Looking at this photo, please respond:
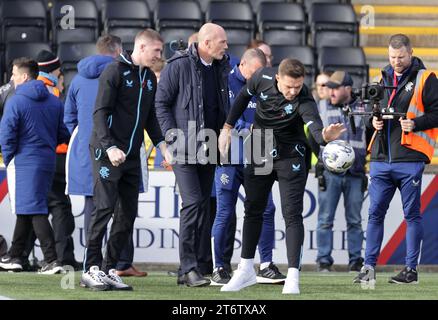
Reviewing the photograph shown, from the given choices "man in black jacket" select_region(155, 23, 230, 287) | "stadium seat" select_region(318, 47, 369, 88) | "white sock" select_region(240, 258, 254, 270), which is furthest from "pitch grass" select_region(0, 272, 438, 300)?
"stadium seat" select_region(318, 47, 369, 88)

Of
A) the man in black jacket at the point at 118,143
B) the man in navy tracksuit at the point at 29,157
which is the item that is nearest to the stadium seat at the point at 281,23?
the man in navy tracksuit at the point at 29,157

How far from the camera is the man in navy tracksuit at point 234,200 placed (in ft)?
33.8

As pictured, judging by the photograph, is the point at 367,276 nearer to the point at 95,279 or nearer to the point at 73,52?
the point at 95,279

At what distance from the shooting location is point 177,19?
1692 cm

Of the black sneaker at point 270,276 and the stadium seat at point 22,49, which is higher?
the stadium seat at point 22,49

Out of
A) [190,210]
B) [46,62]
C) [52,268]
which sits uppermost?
[46,62]

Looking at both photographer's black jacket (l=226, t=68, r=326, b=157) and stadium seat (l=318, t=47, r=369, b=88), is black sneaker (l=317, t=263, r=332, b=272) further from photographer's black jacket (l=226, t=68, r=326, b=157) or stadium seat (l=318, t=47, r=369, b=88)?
stadium seat (l=318, t=47, r=369, b=88)

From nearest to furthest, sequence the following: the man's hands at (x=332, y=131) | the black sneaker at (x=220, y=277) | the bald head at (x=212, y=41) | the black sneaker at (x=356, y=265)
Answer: the man's hands at (x=332, y=131)
the bald head at (x=212, y=41)
the black sneaker at (x=220, y=277)
the black sneaker at (x=356, y=265)

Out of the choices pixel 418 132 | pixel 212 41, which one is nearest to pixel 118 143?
pixel 212 41

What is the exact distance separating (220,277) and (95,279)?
1.35 m

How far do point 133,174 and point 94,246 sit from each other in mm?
623

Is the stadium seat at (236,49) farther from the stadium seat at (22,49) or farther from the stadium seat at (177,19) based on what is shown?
the stadium seat at (22,49)

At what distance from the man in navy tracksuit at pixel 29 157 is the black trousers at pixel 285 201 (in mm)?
2587

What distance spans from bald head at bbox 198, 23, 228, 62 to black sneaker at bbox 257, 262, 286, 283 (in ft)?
6.12
